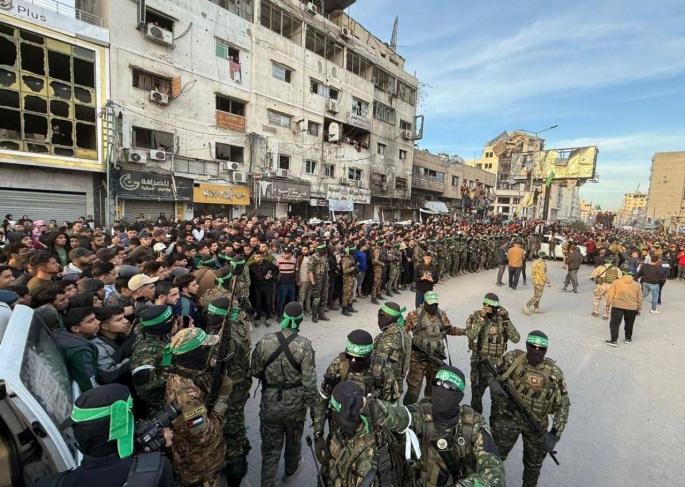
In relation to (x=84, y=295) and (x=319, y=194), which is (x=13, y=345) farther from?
(x=319, y=194)

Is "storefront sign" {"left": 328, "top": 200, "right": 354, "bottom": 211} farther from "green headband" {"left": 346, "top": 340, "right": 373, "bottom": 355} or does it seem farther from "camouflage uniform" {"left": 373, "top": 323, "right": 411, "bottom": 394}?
"green headband" {"left": 346, "top": 340, "right": 373, "bottom": 355}

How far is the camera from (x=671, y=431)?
424cm

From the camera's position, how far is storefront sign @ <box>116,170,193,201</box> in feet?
48.5

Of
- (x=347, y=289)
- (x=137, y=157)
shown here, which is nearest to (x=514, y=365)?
(x=347, y=289)

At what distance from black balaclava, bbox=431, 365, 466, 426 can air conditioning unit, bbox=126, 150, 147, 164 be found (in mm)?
16773

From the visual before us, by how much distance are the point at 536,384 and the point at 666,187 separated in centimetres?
8626

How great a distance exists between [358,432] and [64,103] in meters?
17.5

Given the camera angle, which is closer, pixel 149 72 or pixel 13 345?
pixel 13 345

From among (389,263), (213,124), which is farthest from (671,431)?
(213,124)

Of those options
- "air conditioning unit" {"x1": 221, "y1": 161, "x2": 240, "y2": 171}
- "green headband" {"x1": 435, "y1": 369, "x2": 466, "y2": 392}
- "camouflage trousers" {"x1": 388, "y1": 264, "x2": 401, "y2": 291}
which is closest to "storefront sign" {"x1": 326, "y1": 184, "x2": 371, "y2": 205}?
"air conditioning unit" {"x1": 221, "y1": 161, "x2": 240, "y2": 171}

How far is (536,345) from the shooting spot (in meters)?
3.11

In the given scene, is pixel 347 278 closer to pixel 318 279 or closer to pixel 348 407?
pixel 318 279

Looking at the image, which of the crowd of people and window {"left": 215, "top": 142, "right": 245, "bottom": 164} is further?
window {"left": 215, "top": 142, "right": 245, "bottom": 164}

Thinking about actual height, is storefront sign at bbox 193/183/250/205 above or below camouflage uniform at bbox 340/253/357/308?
above
